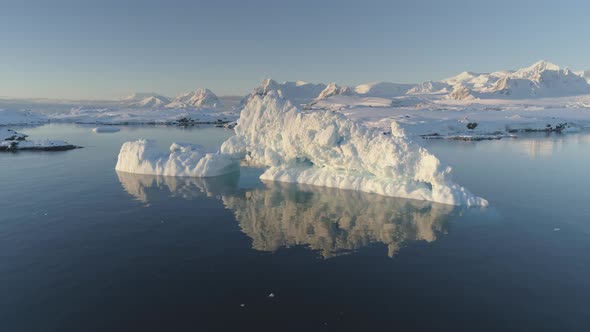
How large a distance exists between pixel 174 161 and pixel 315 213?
20946 mm

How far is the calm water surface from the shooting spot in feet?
45.5

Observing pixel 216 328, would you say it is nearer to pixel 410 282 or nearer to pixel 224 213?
pixel 410 282

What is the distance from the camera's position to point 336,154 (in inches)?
1399

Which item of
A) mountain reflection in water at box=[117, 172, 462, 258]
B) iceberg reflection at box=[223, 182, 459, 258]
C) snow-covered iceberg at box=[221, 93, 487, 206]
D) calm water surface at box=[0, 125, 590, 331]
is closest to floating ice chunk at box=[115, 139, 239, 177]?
snow-covered iceberg at box=[221, 93, 487, 206]

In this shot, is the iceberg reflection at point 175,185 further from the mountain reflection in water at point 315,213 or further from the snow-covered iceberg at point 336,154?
the snow-covered iceberg at point 336,154

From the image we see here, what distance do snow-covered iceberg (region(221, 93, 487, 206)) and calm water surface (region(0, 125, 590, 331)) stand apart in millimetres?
2035

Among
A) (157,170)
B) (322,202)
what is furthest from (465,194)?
(157,170)

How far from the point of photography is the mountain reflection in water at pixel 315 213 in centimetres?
2164

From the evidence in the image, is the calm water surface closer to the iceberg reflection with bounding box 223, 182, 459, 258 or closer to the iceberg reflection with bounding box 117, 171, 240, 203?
the iceberg reflection with bounding box 223, 182, 459, 258

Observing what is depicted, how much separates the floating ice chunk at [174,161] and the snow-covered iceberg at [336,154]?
207 cm

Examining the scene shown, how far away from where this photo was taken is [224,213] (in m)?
27.0

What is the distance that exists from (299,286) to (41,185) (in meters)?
32.6

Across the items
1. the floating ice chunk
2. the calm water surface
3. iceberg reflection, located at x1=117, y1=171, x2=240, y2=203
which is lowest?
the calm water surface

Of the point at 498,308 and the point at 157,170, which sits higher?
the point at 157,170
